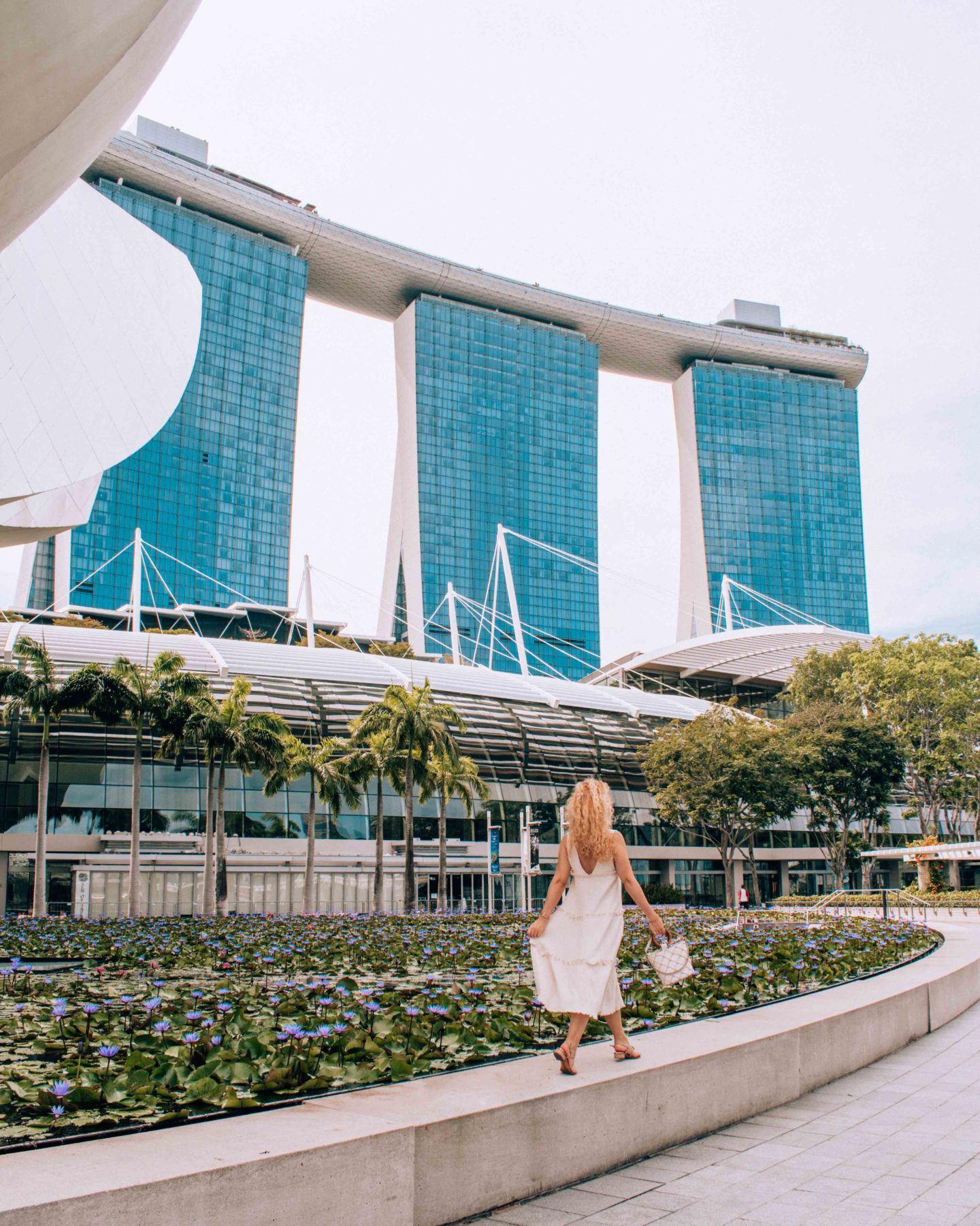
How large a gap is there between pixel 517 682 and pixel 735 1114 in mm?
59165

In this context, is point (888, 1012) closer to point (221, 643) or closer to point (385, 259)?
point (221, 643)

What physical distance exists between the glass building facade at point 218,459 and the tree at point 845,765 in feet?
275

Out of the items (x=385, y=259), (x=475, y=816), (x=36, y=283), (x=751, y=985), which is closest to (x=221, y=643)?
(x=475, y=816)

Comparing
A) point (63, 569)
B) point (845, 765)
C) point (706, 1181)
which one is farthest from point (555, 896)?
point (63, 569)

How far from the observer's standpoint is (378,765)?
46344 millimetres

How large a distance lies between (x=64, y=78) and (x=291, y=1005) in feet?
26.6

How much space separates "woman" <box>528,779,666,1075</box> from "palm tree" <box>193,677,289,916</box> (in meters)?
33.2

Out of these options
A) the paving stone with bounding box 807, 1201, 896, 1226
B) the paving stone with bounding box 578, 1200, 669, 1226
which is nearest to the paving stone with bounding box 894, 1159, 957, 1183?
the paving stone with bounding box 807, 1201, 896, 1226

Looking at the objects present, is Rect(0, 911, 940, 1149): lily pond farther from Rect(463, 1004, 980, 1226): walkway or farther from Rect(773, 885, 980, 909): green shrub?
Rect(773, 885, 980, 909): green shrub

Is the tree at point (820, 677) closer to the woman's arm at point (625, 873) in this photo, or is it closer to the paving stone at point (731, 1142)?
the paving stone at point (731, 1142)

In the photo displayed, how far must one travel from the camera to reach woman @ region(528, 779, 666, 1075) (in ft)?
23.2

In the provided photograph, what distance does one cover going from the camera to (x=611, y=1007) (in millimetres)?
7137

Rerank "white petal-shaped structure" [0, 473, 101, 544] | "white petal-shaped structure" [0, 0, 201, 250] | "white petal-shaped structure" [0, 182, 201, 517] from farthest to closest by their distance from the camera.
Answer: "white petal-shaped structure" [0, 473, 101, 544]
"white petal-shaped structure" [0, 182, 201, 517]
"white petal-shaped structure" [0, 0, 201, 250]

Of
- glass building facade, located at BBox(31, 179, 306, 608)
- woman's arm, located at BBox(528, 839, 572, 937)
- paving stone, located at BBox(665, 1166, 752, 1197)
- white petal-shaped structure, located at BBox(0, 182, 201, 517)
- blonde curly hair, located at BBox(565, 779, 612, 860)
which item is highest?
glass building facade, located at BBox(31, 179, 306, 608)
